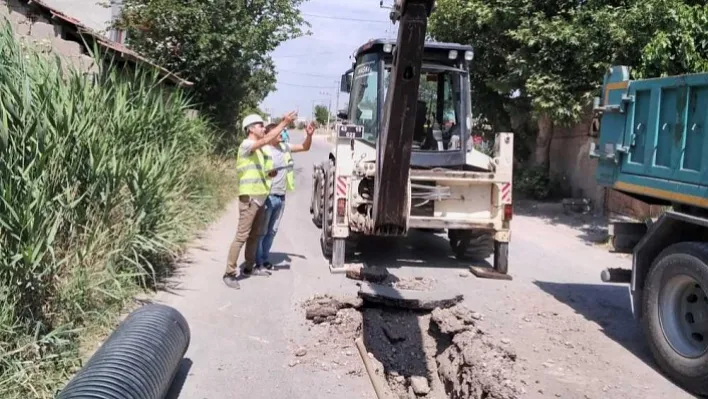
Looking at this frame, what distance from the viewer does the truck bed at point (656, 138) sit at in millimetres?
5180

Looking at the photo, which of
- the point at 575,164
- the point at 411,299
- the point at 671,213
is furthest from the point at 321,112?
the point at 671,213

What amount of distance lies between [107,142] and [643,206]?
9.40 meters

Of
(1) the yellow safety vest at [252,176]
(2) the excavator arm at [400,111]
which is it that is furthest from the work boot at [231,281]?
(2) the excavator arm at [400,111]

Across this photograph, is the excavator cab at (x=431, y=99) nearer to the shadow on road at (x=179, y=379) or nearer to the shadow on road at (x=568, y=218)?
the shadow on road at (x=568, y=218)

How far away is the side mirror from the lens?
10.1m

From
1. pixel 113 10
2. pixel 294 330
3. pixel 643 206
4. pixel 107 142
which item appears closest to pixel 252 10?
pixel 113 10

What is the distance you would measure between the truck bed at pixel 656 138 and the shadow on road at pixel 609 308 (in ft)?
4.19

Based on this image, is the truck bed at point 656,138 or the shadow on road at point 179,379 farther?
the truck bed at point 656,138

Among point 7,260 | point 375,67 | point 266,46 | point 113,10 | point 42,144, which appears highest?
point 113,10

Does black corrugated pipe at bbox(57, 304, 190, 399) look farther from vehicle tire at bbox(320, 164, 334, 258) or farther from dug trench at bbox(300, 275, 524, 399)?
vehicle tire at bbox(320, 164, 334, 258)

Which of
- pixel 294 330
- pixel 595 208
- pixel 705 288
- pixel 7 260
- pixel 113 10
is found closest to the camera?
pixel 7 260

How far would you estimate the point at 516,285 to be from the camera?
320 inches

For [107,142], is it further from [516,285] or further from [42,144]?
[516,285]

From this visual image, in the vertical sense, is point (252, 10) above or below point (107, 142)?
above
